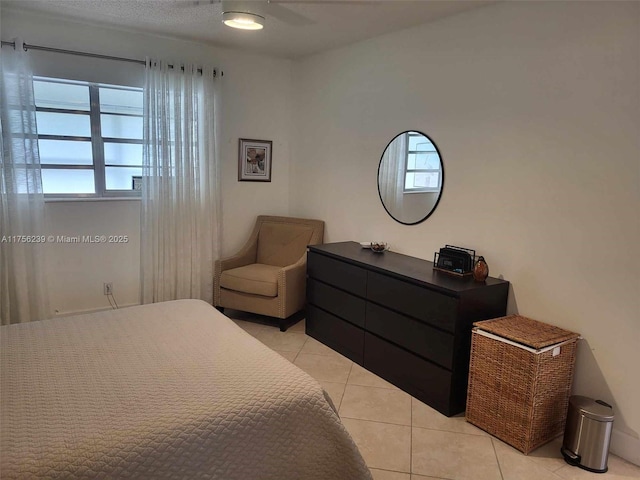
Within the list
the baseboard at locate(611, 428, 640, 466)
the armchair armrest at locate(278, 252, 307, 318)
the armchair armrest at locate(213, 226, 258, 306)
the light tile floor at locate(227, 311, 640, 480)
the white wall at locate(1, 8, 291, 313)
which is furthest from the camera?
the armchair armrest at locate(213, 226, 258, 306)

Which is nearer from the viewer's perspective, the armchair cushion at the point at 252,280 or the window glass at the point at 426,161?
the window glass at the point at 426,161

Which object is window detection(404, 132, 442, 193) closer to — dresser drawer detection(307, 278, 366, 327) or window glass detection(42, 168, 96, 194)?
dresser drawer detection(307, 278, 366, 327)

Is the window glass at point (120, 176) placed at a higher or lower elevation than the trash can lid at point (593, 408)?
higher

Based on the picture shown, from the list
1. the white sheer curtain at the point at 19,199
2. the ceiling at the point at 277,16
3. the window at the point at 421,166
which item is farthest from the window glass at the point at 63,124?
the window at the point at 421,166

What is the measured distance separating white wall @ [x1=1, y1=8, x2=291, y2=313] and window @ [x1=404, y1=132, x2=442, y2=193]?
1648 millimetres

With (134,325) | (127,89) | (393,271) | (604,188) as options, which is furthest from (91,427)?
(127,89)

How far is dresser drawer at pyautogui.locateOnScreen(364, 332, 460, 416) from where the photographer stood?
8.58ft

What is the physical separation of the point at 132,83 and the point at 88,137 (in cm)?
58

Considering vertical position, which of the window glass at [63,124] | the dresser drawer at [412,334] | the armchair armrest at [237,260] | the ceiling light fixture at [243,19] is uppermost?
the ceiling light fixture at [243,19]

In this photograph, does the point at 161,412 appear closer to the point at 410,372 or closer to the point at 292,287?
the point at 410,372

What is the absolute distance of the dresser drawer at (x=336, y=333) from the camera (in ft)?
10.7

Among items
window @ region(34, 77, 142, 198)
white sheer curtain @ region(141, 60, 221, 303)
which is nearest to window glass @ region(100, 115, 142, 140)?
window @ region(34, 77, 142, 198)

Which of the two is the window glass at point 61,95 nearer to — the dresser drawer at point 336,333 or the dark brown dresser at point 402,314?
the dark brown dresser at point 402,314

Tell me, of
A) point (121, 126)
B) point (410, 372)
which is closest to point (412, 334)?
point (410, 372)
